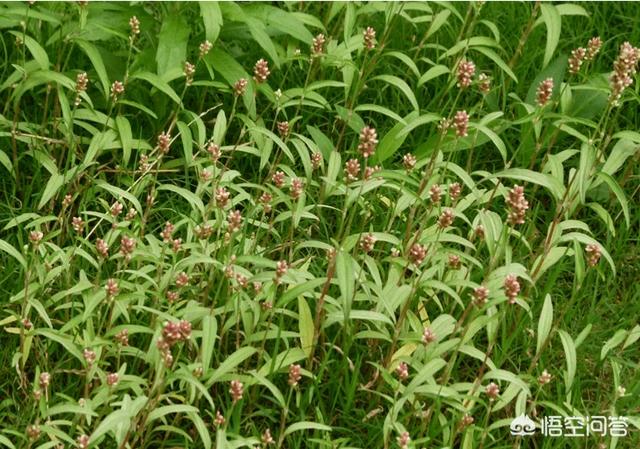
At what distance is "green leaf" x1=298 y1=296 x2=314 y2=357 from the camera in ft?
13.5

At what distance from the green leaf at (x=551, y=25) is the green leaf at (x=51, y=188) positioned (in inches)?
82.4

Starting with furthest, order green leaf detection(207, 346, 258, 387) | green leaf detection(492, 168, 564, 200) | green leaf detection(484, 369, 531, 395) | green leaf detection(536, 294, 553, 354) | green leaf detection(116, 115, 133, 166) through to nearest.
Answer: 1. green leaf detection(116, 115, 133, 166)
2. green leaf detection(492, 168, 564, 200)
3. green leaf detection(536, 294, 553, 354)
4. green leaf detection(484, 369, 531, 395)
5. green leaf detection(207, 346, 258, 387)

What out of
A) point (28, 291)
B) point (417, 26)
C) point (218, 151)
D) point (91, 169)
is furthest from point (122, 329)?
point (417, 26)

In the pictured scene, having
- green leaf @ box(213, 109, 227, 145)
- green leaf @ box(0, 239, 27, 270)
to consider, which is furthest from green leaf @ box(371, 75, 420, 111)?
green leaf @ box(0, 239, 27, 270)

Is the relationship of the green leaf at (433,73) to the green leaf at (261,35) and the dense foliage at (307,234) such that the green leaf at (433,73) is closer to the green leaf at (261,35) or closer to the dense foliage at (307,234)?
the dense foliage at (307,234)

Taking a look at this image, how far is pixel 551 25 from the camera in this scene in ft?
17.3

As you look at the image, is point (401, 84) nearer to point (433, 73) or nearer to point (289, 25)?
point (433, 73)

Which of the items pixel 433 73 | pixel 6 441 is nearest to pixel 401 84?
pixel 433 73

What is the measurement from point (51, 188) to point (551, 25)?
2254 mm

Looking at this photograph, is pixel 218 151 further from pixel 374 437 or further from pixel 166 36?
pixel 374 437

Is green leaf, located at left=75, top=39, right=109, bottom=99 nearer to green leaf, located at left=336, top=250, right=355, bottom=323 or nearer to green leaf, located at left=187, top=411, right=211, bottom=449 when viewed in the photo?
green leaf, located at left=336, top=250, right=355, bottom=323

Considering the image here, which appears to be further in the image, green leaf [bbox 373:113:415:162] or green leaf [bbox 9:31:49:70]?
green leaf [bbox 373:113:415:162]

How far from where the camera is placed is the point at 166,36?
5008 millimetres

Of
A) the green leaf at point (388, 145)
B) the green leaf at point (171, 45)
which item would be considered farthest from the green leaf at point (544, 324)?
the green leaf at point (171, 45)
